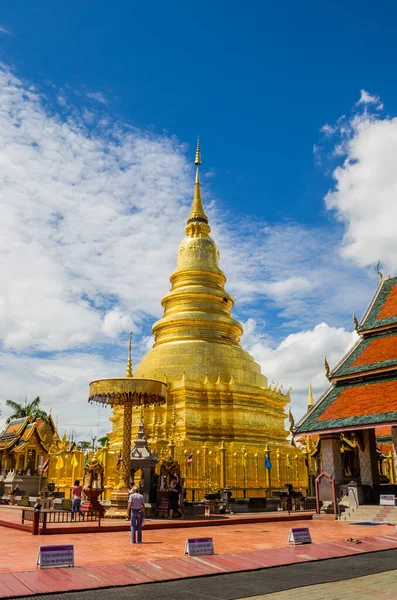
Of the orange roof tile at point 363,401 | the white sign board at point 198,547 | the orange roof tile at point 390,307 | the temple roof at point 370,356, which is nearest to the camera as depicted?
the white sign board at point 198,547

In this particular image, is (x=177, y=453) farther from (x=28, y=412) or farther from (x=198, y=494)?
(x=28, y=412)

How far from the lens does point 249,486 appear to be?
27719 millimetres

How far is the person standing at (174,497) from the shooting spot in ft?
62.2

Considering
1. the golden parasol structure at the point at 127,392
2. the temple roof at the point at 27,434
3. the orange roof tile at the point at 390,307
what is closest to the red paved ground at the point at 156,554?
the golden parasol structure at the point at 127,392

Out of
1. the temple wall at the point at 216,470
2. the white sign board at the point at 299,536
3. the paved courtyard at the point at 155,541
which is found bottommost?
the paved courtyard at the point at 155,541

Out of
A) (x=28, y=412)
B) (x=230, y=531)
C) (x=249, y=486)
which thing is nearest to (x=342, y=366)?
(x=249, y=486)

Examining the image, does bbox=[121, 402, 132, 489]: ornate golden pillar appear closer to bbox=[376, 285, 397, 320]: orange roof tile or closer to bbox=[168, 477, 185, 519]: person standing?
bbox=[168, 477, 185, 519]: person standing

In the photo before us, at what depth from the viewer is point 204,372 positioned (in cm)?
3462

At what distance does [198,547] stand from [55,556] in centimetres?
270

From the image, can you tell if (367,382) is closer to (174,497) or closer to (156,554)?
(174,497)

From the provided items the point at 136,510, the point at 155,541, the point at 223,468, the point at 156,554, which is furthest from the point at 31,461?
the point at 156,554

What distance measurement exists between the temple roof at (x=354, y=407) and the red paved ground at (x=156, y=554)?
4.01 m

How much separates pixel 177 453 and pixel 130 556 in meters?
15.9

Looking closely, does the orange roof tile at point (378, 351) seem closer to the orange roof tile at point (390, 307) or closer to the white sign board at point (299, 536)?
the orange roof tile at point (390, 307)
